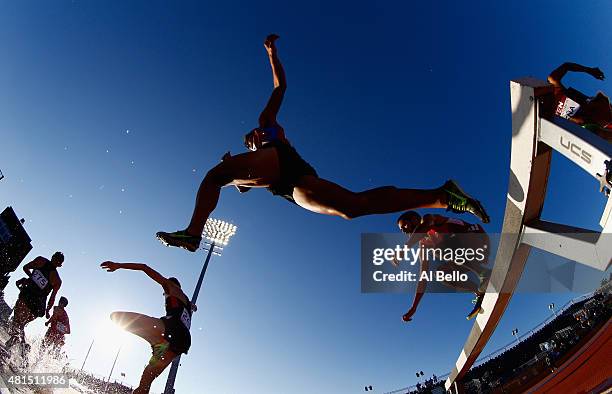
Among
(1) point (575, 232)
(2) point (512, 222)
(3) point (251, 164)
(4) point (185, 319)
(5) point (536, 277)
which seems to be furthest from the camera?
(4) point (185, 319)

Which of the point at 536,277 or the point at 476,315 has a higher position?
the point at 536,277

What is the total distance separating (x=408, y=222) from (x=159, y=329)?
3503 mm

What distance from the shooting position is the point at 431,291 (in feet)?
14.1

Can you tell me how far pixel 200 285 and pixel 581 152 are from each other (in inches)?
614

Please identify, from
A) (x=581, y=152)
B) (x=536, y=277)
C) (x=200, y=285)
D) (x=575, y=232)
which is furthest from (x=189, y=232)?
(x=200, y=285)

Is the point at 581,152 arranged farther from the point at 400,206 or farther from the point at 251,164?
the point at 251,164

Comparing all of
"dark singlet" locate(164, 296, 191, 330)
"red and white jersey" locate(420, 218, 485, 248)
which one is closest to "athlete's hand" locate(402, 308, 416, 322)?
"red and white jersey" locate(420, 218, 485, 248)

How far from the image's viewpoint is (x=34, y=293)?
5.74 meters

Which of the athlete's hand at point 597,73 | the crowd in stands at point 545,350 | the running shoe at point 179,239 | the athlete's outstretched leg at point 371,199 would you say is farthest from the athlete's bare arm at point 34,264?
the crowd in stands at point 545,350

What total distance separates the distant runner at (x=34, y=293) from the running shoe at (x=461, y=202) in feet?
22.3

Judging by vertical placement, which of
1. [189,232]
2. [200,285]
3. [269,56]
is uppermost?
[200,285]

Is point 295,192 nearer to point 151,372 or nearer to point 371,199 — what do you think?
point 371,199

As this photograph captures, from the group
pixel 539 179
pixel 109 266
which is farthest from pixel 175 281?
pixel 539 179

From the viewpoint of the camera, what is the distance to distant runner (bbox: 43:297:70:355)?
667 cm
